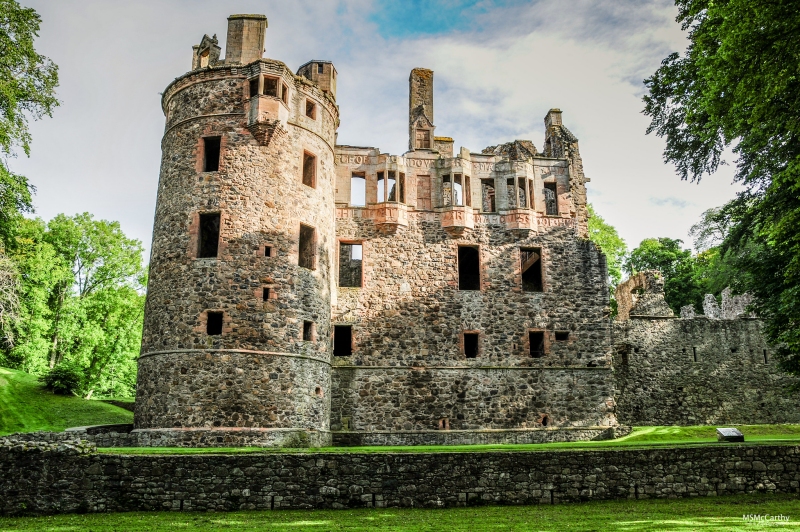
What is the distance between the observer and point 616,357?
2927 centimetres

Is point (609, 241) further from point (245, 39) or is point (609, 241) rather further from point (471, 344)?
point (245, 39)

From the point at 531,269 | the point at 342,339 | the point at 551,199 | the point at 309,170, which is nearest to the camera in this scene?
the point at 309,170

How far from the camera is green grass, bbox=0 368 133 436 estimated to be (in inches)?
938

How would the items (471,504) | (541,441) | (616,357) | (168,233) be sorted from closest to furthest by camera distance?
(471,504) < (168,233) < (541,441) < (616,357)

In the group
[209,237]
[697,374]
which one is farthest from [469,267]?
[697,374]

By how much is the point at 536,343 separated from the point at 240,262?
39.6 ft

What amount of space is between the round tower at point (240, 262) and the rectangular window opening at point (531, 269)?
28.3 ft

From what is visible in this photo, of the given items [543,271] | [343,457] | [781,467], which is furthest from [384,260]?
[781,467]

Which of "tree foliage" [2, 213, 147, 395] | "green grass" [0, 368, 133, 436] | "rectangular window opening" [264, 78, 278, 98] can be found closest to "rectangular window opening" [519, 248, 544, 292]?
"rectangular window opening" [264, 78, 278, 98]

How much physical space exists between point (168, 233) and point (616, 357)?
802 inches

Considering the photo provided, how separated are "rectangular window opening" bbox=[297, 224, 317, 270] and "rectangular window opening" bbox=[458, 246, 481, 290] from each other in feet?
A: 26.4

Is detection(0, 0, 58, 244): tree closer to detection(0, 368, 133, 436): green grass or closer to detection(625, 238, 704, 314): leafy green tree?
detection(0, 368, 133, 436): green grass

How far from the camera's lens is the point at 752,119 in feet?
44.5

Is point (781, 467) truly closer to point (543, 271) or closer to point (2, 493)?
point (543, 271)
